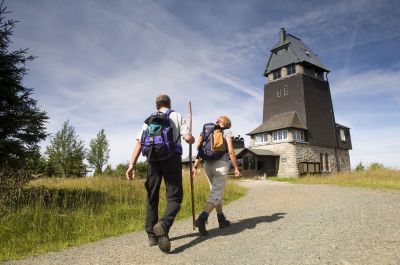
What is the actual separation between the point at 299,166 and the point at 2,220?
30.3 m

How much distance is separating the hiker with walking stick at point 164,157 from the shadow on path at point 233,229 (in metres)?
0.45

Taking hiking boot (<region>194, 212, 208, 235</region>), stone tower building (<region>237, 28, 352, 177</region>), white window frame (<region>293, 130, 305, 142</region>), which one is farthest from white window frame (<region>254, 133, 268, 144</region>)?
hiking boot (<region>194, 212, 208, 235</region>)

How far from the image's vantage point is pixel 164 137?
14.1 feet

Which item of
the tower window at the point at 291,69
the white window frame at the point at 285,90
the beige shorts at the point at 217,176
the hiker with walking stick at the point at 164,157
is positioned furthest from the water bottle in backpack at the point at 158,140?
the tower window at the point at 291,69

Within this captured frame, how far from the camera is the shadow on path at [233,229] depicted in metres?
4.45

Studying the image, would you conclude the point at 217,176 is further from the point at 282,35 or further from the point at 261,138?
the point at 282,35

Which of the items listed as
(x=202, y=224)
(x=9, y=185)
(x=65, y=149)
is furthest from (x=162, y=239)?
(x=65, y=149)

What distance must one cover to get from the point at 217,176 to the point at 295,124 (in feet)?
95.9

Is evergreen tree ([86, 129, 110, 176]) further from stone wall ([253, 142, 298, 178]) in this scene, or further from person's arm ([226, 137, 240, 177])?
person's arm ([226, 137, 240, 177])

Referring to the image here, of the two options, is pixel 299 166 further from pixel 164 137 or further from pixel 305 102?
pixel 164 137

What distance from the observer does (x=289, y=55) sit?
36.2 metres

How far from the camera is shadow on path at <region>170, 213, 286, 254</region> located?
4453 millimetres

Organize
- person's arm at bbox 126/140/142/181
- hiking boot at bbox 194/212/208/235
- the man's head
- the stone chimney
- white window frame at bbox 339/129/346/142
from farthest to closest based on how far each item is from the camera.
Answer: white window frame at bbox 339/129/346/142
the stone chimney
hiking boot at bbox 194/212/208/235
the man's head
person's arm at bbox 126/140/142/181

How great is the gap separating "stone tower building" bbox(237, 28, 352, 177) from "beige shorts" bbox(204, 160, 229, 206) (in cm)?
2740
